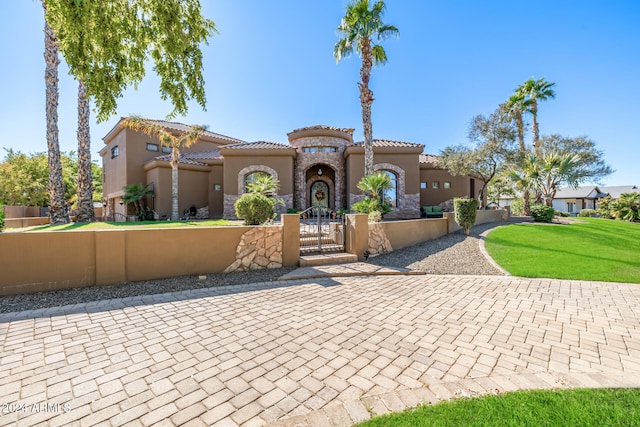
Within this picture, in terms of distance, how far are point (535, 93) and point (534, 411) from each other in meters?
28.5

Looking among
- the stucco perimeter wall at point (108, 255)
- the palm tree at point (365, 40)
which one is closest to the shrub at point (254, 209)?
the stucco perimeter wall at point (108, 255)

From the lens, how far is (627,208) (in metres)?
20.2

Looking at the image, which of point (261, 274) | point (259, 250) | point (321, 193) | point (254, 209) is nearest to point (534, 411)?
point (261, 274)

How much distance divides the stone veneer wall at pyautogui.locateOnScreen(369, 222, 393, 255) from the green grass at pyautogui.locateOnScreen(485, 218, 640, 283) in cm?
378

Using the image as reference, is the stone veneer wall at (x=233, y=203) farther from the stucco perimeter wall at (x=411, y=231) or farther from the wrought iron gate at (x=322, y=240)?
the stucco perimeter wall at (x=411, y=231)

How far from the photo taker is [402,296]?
5.66 m

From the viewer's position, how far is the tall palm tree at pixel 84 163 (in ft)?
46.3

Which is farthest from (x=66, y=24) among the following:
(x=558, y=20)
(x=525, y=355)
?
(x=558, y=20)

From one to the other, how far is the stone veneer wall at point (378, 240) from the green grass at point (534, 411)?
7.03m

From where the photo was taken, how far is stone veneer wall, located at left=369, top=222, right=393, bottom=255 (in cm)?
959

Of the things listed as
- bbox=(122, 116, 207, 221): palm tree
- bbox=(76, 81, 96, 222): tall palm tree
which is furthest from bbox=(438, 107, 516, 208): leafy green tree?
bbox=(76, 81, 96, 222): tall palm tree

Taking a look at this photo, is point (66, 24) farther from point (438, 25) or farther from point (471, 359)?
point (438, 25)

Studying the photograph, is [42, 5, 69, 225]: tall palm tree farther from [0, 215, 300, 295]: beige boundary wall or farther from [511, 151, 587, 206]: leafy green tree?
[511, 151, 587, 206]: leafy green tree

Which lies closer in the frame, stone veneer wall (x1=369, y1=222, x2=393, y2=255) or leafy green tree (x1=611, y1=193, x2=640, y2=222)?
stone veneer wall (x1=369, y1=222, x2=393, y2=255)
